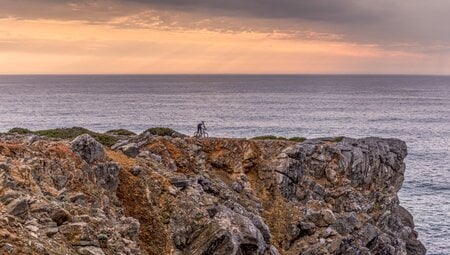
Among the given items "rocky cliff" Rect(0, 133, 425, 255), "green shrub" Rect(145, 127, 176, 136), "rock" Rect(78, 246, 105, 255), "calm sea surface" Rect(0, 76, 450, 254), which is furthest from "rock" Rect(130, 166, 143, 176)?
"calm sea surface" Rect(0, 76, 450, 254)

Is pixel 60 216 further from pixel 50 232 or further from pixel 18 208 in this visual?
pixel 18 208

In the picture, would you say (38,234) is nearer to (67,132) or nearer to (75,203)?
(75,203)

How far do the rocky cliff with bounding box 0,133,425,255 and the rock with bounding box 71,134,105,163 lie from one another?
57 millimetres

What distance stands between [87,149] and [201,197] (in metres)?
7.04

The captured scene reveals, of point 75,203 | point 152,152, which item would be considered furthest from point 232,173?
point 75,203

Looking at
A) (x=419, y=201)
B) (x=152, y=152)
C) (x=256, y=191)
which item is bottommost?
(x=419, y=201)

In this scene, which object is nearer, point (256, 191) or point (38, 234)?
point (38, 234)

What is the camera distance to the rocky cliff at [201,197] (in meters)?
19.5

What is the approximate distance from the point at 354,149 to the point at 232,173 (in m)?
13.6

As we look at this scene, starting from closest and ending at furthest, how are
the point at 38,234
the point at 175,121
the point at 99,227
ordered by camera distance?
1. the point at 38,234
2. the point at 99,227
3. the point at 175,121

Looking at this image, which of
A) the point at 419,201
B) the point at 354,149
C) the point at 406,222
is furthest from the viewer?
the point at 419,201

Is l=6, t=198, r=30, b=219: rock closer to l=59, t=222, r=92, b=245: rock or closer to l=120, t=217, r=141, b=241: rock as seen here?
l=59, t=222, r=92, b=245: rock

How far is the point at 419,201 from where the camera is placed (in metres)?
69.1

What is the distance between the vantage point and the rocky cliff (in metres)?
19.5
